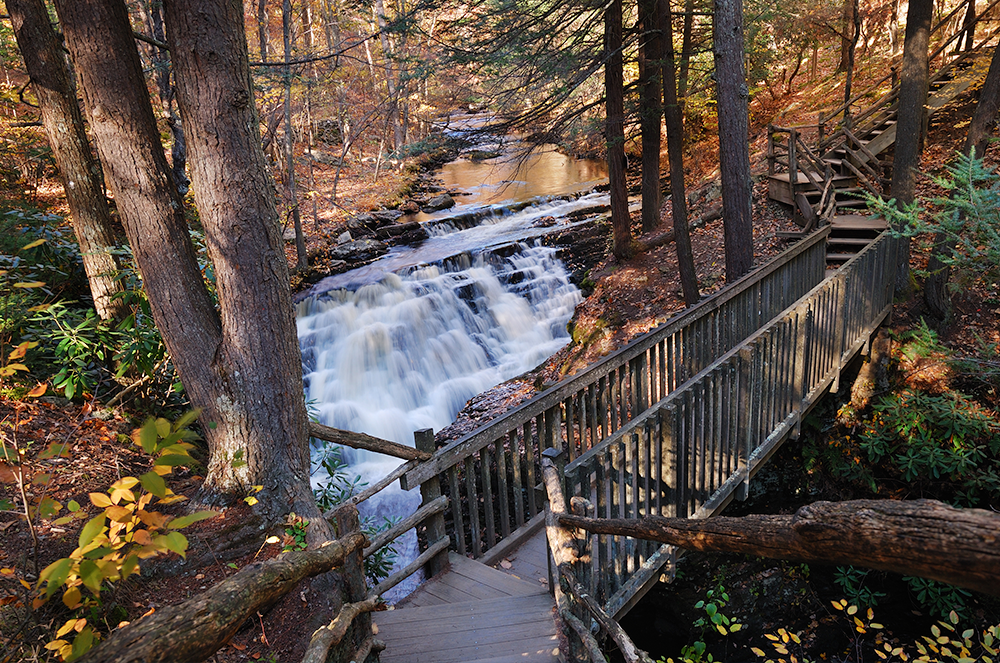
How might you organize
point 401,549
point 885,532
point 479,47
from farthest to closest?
point 479,47
point 401,549
point 885,532

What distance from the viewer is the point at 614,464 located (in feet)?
13.4

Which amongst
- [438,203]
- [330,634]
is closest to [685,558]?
[330,634]

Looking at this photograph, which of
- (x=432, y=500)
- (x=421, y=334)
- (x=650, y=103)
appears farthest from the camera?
(x=421, y=334)

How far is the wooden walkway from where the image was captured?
11.7ft

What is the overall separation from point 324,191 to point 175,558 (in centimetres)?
1877

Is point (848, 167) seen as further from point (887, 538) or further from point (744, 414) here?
point (887, 538)

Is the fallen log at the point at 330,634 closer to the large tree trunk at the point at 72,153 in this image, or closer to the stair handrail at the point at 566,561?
the stair handrail at the point at 566,561

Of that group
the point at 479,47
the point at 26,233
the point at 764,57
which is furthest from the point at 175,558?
the point at 764,57

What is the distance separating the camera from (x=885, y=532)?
1.26 m

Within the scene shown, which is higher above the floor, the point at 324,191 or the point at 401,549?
the point at 324,191

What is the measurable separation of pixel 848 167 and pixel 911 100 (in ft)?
12.5

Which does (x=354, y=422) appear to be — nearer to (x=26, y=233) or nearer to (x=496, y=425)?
(x=26, y=233)

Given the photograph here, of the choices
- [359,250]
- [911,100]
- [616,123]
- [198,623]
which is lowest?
[359,250]

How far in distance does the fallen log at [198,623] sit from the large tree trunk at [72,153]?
17.6ft
